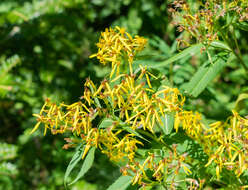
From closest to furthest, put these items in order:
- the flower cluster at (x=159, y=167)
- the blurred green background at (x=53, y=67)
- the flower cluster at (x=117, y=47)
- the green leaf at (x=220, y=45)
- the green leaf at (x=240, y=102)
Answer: the flower cluster at (x=159, y=167), the flower cluster at (x=117, y=47), the green leaf at (x=220, y=45), the green leaf at (x=240, y=102), the blurred green background at (x=53, y=67)

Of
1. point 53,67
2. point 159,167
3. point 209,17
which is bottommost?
point 53,67

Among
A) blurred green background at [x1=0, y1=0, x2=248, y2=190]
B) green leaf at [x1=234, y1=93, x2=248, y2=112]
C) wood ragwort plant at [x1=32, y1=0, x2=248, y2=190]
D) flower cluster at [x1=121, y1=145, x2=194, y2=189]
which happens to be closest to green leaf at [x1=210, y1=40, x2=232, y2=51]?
wood ragwort plant at [x1=32, y1=0, x2=248, y2=190]

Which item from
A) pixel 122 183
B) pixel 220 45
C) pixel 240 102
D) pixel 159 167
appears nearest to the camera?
pixel 159 167

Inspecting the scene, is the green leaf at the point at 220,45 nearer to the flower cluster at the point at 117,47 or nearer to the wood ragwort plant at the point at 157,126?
the wood ragwort plant at the point at 157,126

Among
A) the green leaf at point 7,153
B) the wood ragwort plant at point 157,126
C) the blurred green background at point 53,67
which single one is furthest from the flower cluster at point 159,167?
the blurred green background at point 53,67

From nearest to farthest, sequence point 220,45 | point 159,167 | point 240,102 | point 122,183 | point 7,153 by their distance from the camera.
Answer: point 159,167, point 122,183, point 220,45, point 240,102, point 7,153


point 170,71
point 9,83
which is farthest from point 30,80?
point 170,71

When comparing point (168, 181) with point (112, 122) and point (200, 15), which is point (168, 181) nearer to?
point (112, 122)

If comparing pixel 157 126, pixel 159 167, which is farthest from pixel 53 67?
pixel 159 167

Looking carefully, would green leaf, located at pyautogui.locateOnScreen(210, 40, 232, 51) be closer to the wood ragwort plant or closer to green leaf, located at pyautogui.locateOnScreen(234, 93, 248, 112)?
the wood ragwort plant

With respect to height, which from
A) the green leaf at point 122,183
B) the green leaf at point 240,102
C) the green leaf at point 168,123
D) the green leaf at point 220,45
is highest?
the green leaf at point 220,45

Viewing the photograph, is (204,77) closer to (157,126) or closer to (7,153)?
(157,126)
